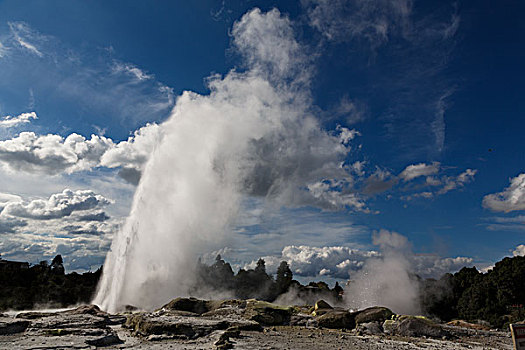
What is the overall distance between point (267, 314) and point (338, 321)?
20.5 ft

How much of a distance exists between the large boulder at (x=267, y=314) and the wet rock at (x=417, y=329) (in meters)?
9.39

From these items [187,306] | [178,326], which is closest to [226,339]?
[178,326]

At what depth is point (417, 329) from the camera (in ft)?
82.4

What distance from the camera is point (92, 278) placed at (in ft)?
256

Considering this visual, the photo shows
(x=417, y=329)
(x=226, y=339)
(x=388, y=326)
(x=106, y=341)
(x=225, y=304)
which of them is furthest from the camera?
(x=225, y=304)

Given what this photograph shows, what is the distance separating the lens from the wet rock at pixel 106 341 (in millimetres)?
16719

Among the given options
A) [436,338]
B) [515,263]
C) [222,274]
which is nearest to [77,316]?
[436,338]

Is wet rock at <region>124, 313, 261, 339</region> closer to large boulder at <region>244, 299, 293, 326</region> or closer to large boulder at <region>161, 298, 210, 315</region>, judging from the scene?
large boulder at <region>244, 299, 293, 326</region>

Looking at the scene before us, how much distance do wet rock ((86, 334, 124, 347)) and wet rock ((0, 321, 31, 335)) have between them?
6.23 meters

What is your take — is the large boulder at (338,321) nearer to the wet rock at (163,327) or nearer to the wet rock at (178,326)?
the wet rock at (178,326)

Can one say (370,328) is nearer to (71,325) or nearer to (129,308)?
(71,325)

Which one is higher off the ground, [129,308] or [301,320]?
[301,320]

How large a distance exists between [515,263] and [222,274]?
5346 cm

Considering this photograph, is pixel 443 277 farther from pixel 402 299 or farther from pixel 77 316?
pixel 77 316
